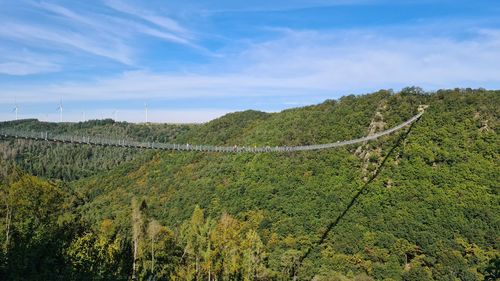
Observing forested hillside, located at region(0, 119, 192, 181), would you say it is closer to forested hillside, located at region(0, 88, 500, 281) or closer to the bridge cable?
forested hillside, located at region(0, 88, 500, 281)

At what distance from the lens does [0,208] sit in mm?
30828

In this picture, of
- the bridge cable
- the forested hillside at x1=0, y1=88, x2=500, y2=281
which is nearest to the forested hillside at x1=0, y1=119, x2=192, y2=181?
the forested hillside at x1=0, y1=88, x2=500, y2=281

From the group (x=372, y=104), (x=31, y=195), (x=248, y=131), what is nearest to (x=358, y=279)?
(x=31, y=195)

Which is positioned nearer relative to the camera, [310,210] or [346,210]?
[346,210]

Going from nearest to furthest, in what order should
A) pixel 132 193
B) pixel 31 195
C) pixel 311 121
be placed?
pixel 31 195, pixel 311 121, pixel 132 193

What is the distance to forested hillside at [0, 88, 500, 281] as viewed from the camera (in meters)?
27.9

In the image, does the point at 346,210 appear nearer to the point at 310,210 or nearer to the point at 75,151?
the point at 310,210

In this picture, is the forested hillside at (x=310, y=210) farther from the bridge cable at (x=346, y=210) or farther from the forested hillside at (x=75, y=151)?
the forested hillside at (x=75, y=151)

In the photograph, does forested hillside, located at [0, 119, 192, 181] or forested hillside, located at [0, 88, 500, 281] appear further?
forested hillside, located at [0, 119, 192, 181]

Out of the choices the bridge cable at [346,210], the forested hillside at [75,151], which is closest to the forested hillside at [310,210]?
the bridge cable at [346,210]

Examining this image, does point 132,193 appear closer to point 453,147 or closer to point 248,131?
point 248,131

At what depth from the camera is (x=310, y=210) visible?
44594 mm

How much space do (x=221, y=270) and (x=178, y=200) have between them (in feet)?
94.4

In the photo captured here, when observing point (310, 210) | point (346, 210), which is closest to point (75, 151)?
point (310, 210)
